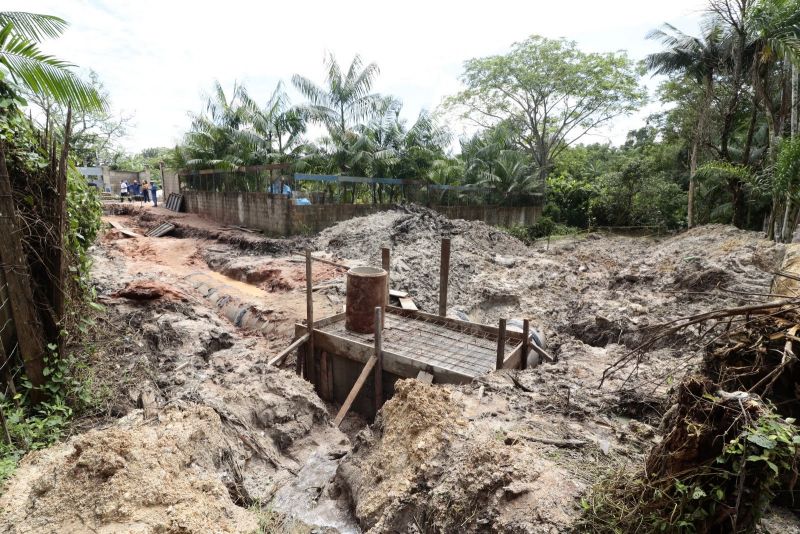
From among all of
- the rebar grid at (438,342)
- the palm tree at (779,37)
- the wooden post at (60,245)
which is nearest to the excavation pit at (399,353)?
the rebar grid at (438,342)

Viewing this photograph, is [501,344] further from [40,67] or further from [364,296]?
[40,67]

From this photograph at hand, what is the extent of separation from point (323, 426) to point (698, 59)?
20740 millimetres

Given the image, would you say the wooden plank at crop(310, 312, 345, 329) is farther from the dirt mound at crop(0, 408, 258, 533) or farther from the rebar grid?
the dirt mound at crop(0, 408, 258, 533)

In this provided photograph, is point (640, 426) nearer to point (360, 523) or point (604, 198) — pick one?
point (360, 523)

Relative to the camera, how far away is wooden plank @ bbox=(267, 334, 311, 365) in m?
7.24

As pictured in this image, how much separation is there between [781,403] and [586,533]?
4.41 feet

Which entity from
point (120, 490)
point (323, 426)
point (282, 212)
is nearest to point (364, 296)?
point (323, 426)

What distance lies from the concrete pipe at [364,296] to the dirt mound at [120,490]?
13.6ft

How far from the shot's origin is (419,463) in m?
3.81

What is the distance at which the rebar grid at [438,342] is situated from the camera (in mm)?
6902

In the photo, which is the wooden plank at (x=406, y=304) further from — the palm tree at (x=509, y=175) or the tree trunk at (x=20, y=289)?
the palm tree at (x=509, y=175)

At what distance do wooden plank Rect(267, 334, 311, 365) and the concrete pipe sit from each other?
869 millimetres

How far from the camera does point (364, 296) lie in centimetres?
769

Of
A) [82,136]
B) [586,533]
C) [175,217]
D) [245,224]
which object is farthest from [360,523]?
[82,136]
